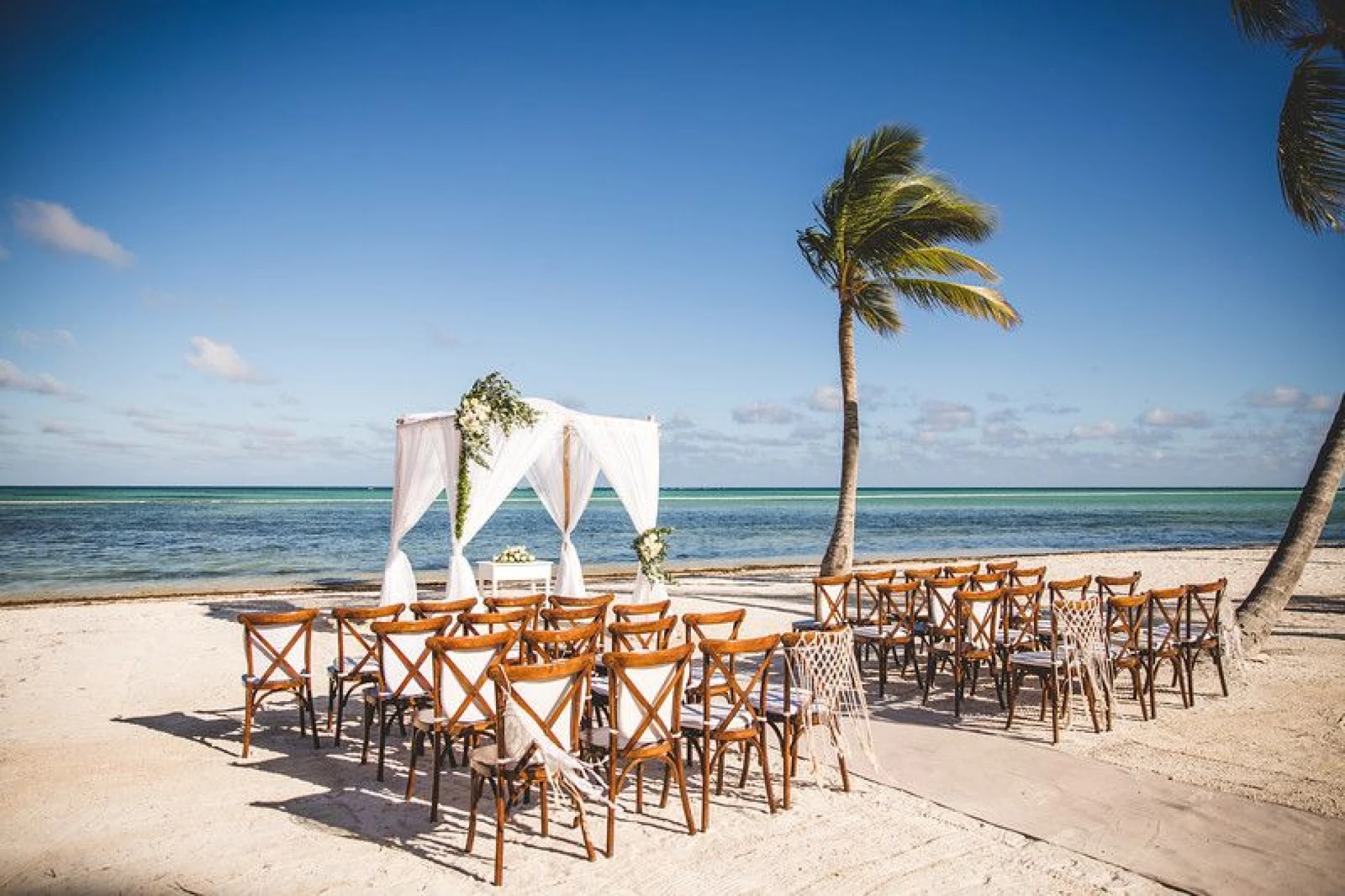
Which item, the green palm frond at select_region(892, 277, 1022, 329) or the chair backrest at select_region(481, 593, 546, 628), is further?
the green palm frond at select_region(892, 277, 1022, 329)

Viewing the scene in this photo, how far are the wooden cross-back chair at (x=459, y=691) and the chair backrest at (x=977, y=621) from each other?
392 centimetres

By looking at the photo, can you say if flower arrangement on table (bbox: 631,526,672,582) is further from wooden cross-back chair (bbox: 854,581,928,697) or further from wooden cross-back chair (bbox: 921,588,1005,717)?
wooden cross-back chair (bbox: 921,588,1005,717)

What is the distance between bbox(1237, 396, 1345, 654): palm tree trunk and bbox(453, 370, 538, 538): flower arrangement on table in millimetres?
8358

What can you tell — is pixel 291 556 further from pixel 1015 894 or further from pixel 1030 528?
pixel 1030 528

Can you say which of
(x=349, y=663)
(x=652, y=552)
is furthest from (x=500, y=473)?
(x=349, y=663)

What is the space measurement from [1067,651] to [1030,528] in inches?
1553

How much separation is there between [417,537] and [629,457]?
31751 mm

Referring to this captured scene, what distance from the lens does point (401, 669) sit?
5.69m

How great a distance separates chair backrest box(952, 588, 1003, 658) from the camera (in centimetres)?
680

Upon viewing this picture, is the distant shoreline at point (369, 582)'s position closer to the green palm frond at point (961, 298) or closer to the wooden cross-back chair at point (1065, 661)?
the green palm frond at point (961, 298)

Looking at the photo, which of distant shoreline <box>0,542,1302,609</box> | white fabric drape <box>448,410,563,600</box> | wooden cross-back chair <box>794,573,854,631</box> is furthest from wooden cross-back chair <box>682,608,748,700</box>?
distant shoreline <box>0,542,1302,609</box>

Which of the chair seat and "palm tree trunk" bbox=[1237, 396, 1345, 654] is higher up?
"palm tree trunk" bbox=[1237, 396, 1345, 654]

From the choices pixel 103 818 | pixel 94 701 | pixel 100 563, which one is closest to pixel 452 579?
pixel 94 701

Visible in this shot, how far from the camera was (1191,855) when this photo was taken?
4.04 metres
